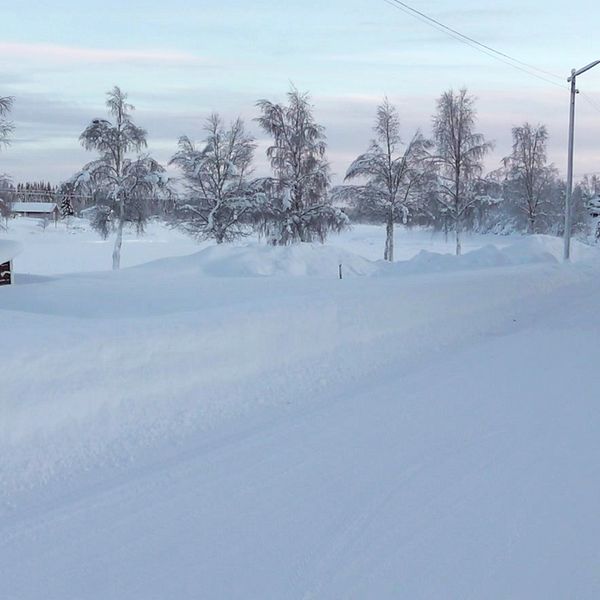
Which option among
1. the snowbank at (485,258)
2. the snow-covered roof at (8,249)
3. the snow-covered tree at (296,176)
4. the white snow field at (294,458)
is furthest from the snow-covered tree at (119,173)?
the white snow field at (294,458)

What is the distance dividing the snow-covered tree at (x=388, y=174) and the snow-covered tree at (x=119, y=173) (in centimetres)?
1026

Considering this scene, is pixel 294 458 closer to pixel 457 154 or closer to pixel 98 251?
pixel 457 154

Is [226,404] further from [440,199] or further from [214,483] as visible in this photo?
[440,199]

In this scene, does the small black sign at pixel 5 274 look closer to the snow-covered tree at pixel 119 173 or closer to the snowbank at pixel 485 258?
the snowbank at pixel 485 258

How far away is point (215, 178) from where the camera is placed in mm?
40375

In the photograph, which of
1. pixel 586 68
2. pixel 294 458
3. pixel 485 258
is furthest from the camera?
pixel 485 258

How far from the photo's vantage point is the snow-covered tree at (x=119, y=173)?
37.2 m

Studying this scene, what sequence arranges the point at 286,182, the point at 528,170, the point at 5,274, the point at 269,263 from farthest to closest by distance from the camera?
the point at 528,170 < the point at 286,182 < the point at 269,263 < the point at 5,274

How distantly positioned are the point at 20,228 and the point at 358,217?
62.9 metres

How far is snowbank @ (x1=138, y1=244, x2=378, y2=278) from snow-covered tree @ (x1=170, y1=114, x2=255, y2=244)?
8.69 metres

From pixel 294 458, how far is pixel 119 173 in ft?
113

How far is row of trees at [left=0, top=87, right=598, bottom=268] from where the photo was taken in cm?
3766

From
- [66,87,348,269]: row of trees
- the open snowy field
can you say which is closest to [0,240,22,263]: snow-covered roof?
the open snowy field

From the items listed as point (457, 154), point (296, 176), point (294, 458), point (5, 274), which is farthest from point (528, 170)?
point (294, 458)
